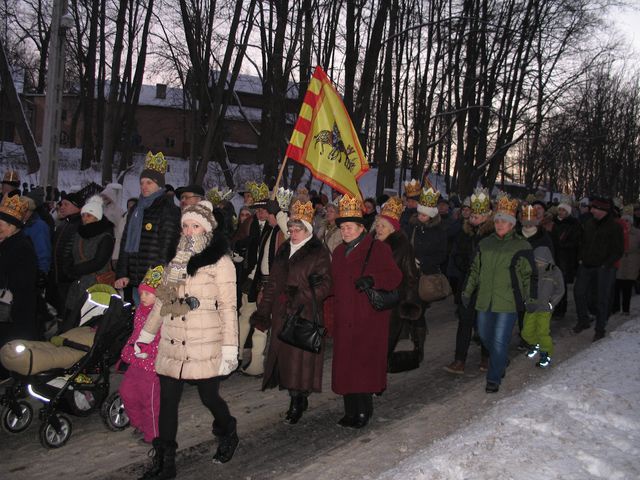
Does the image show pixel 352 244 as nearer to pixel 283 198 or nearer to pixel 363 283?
pixel 363 283

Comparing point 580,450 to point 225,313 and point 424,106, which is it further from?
point 424,106

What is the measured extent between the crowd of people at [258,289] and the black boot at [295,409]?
1cm

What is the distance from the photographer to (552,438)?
5.07m

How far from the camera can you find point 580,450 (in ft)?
15.8

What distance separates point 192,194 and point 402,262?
2581mm

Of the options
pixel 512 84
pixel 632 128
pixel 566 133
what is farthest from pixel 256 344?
pixel 632 128

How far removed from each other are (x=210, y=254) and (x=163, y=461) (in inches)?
59.6

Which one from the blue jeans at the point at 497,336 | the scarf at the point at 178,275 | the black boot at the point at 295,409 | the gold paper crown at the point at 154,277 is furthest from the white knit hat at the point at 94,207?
the blue jeans at the point at 497,336

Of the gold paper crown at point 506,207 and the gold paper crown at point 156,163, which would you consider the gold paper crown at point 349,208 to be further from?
the gold paper crown at point 156,163

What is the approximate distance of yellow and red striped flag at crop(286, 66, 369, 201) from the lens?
28.2 feet

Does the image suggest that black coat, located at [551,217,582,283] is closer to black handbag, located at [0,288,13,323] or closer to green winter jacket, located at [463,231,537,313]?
green winter jacket, located at [463,231,537,313]

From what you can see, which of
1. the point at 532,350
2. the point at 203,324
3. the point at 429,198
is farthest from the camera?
the point at 429,198

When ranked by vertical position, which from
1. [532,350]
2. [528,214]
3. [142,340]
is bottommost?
[532,350]

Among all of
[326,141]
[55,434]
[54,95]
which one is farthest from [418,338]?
[54,95]
